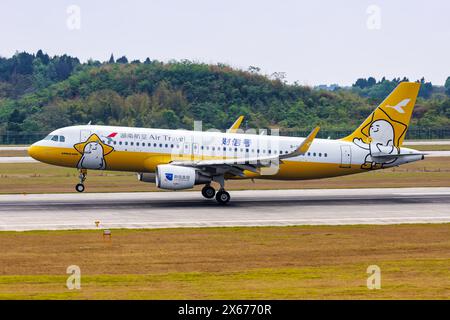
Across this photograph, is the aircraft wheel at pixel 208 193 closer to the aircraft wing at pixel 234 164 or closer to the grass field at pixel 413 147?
the aircraft wing at pixel 234 164

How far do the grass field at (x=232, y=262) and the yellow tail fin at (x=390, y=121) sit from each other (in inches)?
544

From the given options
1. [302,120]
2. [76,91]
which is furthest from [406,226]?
[76,91]

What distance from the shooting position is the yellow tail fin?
179 ft

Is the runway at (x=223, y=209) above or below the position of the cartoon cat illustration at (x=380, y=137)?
below

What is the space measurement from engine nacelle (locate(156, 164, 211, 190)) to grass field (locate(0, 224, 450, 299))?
8.57m

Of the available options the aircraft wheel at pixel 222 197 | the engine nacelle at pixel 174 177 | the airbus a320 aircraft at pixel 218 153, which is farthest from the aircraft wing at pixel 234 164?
the aircraft wheel at pixel 222 197

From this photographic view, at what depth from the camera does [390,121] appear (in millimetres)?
54562

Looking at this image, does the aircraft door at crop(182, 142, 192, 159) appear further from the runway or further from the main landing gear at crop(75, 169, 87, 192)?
the main landing gear at crop(75, 169, 87, 192)

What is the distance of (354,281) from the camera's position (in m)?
26.9

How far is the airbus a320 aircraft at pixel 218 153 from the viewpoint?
49.7m

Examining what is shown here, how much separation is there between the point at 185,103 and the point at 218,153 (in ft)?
264

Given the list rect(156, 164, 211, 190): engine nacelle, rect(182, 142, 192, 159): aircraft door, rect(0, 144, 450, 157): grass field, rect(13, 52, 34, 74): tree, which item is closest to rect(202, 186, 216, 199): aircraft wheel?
rect(182, 142, 192, 159): aircraft door

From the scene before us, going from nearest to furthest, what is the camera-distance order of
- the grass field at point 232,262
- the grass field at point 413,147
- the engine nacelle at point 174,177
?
the grass field at point 232,262, the engine nacelle at point 174,177, the grass field at point 413,147

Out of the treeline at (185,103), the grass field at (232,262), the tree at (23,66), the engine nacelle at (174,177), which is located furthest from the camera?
the tree at (23,66)
